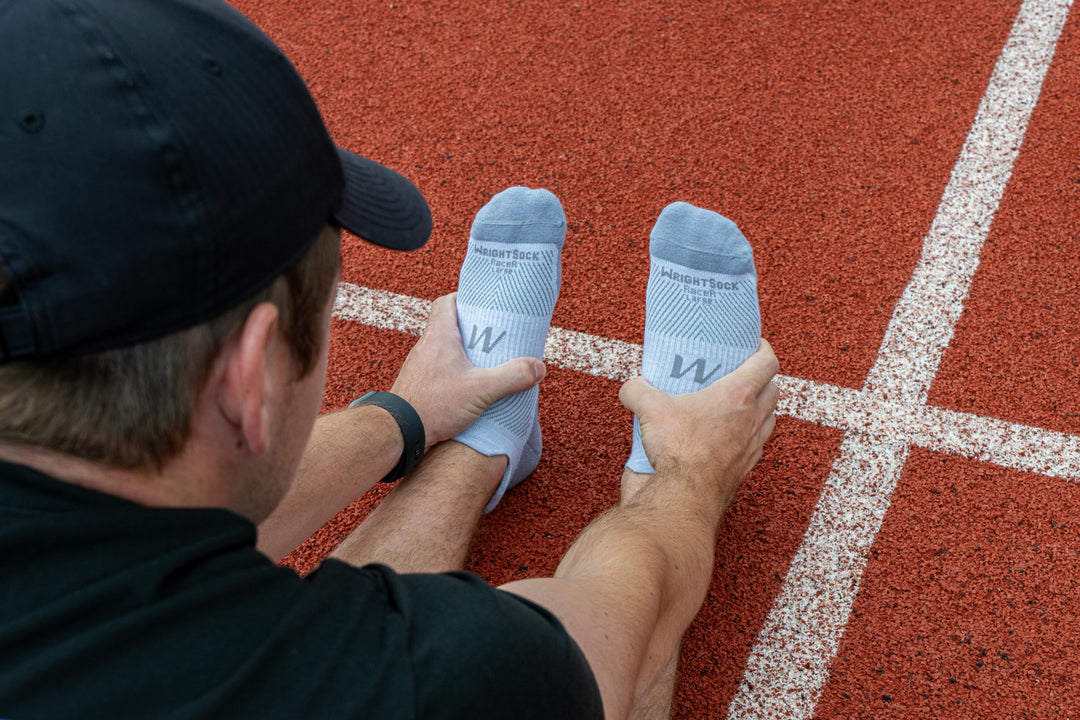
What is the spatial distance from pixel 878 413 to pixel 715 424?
1.30 feet

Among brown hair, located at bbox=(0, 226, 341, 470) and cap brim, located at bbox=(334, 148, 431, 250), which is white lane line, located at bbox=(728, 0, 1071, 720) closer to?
cap brim, located at bbox=(334, 148, 431, 250)

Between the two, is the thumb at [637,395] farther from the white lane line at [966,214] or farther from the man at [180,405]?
the man at [180,405]

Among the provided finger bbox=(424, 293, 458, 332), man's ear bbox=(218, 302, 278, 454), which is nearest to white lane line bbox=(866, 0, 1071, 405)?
finger bbox=(424, 293, 458, 332)

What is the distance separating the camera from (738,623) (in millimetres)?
1631

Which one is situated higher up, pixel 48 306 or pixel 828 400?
pixel 48 306

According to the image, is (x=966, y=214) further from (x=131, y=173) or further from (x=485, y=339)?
(x=131, y=173)

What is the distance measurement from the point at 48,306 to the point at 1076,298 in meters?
1.98

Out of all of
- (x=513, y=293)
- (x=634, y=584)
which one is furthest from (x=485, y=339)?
(x=634, y=584)

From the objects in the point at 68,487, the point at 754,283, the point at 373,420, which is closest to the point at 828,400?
the point at 754,283

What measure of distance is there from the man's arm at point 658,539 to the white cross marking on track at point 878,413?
7.6 inches

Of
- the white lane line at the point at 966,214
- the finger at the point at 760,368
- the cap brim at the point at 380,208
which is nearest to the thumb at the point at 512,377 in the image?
the finger at the point at 760,368

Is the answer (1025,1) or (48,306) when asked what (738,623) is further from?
(1025,1)

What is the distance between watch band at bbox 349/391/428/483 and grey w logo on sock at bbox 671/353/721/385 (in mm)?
549

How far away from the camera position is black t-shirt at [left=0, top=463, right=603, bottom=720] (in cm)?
73
